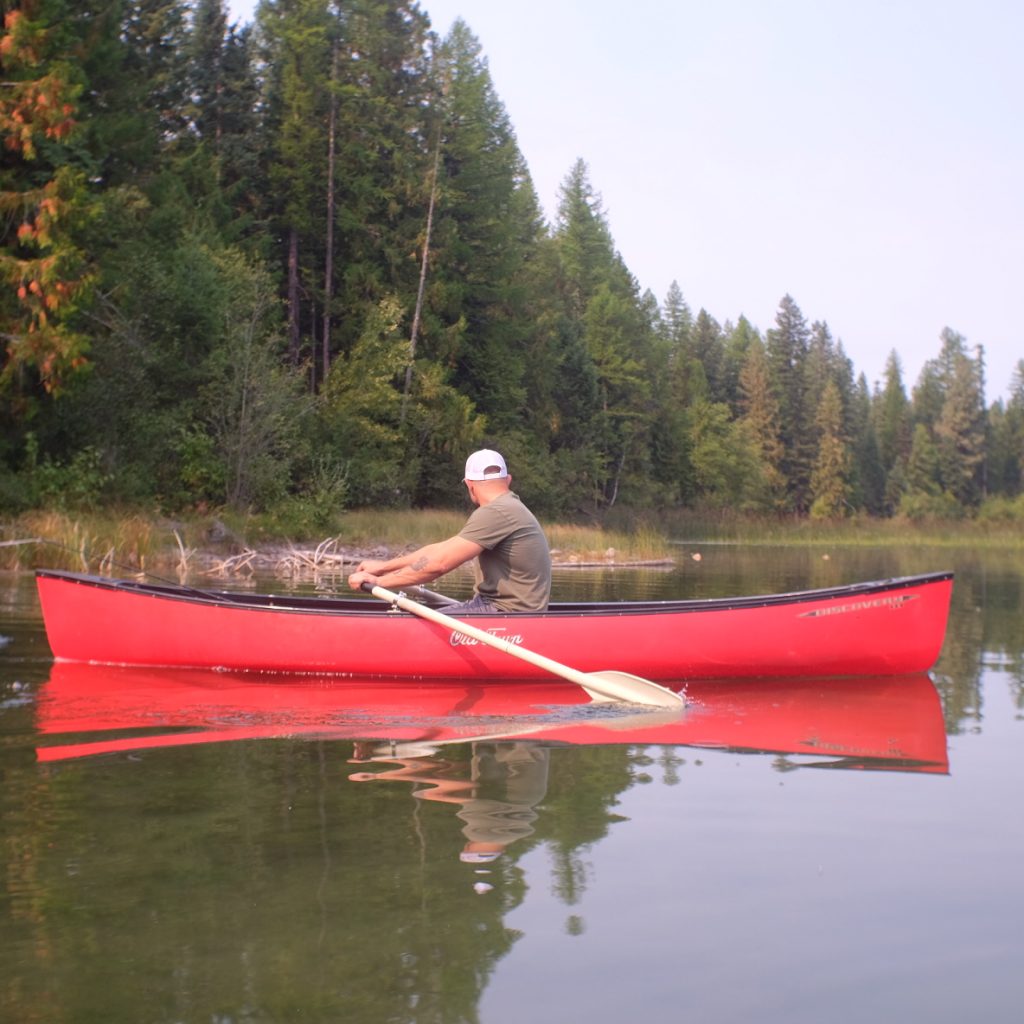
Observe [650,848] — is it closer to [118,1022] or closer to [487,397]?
[118,1022]

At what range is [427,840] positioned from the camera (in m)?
4.02

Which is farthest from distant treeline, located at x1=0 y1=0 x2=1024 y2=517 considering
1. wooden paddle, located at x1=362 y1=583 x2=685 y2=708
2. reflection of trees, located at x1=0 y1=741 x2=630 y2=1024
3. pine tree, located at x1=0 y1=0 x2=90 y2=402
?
reflection of trees, located at x1=0 y1=741 x2=630 y2=1024

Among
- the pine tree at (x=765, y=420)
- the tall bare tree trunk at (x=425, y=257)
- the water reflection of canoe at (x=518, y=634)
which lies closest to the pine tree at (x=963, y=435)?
the pine tree at (x=765, y=420)

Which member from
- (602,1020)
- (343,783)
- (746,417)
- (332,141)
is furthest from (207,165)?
(746,417)

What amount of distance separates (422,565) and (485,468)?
71 cm

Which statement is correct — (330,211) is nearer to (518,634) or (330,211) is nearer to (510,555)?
(510,555)

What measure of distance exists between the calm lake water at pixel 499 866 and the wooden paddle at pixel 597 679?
0.23 meters

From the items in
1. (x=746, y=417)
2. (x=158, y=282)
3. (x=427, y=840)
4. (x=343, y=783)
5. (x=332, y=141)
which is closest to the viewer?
(x=427, y=840)

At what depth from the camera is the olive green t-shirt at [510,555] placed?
7.45m

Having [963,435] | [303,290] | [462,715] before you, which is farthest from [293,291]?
[963,435]

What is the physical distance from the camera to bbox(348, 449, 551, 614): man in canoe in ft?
24.4

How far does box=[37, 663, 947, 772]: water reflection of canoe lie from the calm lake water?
4 cm

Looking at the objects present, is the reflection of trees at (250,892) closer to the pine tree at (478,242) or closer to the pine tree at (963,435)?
the pine tree at (478,242)

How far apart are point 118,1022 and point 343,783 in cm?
219
